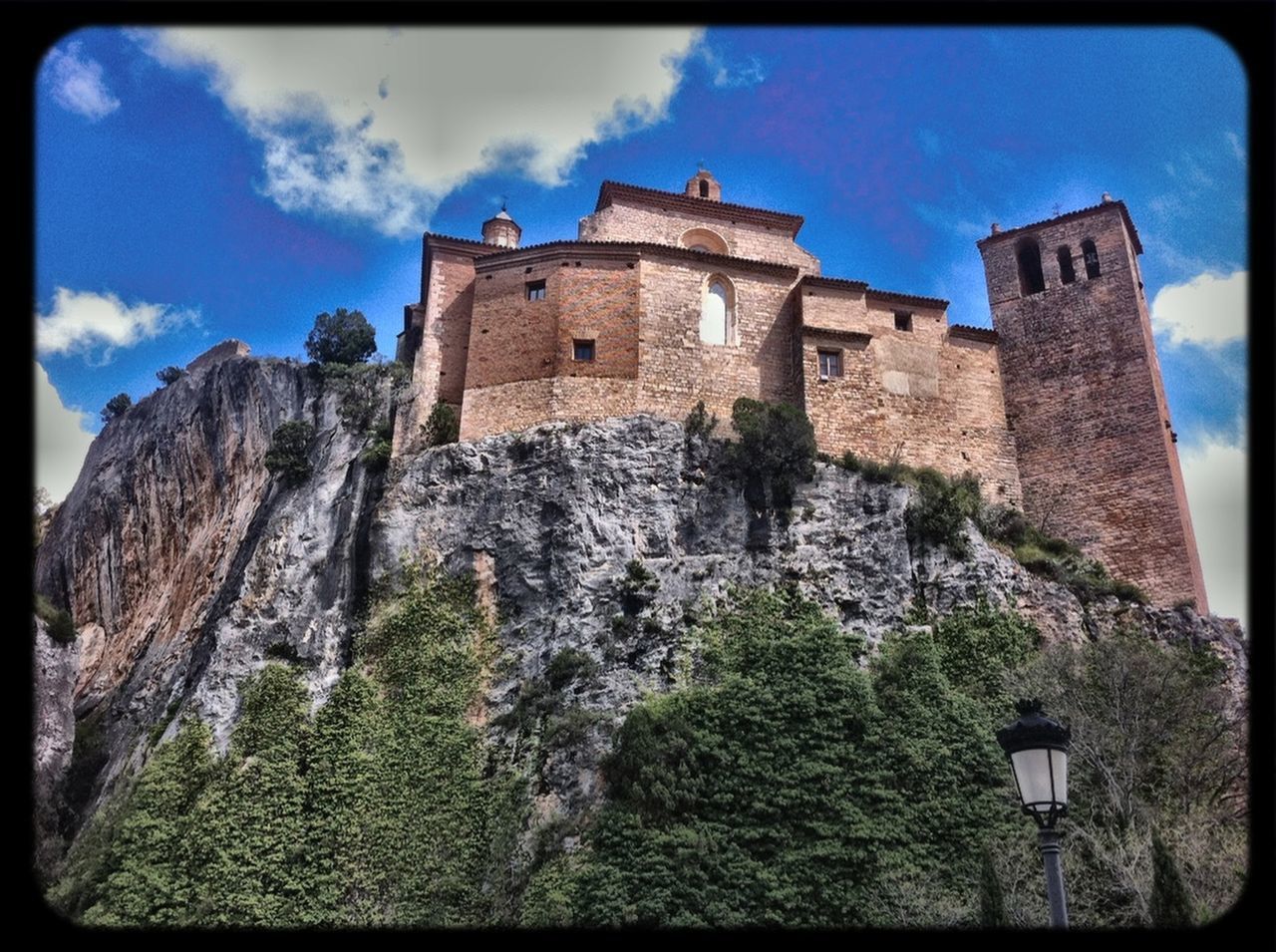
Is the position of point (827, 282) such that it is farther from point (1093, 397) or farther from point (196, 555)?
point (196, 555)

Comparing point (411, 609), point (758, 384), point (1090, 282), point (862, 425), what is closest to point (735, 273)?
point (758, 384)

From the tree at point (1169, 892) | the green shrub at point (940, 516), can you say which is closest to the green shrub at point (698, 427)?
the green shrub at point (940, 516)

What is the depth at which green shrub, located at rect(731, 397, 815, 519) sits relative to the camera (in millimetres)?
→ 28266

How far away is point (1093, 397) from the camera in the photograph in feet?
110

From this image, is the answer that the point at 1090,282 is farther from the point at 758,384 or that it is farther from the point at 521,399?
the point at 521,399

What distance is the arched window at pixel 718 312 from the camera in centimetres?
3216

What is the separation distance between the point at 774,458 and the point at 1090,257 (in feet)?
47.2

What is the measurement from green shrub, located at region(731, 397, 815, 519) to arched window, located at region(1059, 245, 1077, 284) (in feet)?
39.5

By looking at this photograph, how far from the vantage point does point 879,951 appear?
3279mm

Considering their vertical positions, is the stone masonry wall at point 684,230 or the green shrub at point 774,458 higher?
the stone masonry wall at point 684,230

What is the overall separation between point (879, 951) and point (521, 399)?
2762cm

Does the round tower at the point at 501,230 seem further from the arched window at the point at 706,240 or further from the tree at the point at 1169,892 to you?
the tree at the point at 1169,892

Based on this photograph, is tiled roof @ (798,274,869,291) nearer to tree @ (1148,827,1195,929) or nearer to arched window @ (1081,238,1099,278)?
arched window @ (1081,238,1099,278)

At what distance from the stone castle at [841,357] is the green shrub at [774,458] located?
192 centimetres
